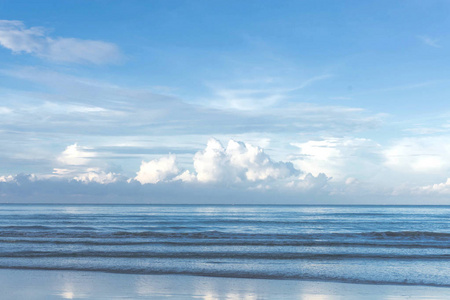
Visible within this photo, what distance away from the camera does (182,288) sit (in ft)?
46.0

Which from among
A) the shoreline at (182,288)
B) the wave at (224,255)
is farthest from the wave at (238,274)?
the wave at (224,255)

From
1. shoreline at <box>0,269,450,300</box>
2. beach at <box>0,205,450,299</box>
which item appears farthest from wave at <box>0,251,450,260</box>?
shoreline at <box>0,269,450,300</box>

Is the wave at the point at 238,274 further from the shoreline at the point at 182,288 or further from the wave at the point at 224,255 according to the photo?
the wave at the point at 224,255

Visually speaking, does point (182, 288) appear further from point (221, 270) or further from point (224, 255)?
point (224, 255)

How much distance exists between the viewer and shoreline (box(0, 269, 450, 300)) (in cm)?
1297

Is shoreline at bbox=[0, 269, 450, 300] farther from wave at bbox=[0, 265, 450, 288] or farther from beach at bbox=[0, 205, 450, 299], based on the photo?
wave at bbox=[0, 265, 450, 288]

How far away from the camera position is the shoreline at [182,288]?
13.0 m

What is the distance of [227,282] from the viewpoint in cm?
1526

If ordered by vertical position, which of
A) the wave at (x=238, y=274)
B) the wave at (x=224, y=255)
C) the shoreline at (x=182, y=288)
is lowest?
the wave at (x=224, y=255)

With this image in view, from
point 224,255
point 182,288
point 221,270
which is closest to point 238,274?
point 221,270

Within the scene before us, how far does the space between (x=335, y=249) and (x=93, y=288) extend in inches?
628

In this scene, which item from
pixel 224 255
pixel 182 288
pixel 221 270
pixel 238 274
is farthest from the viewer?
pixel 224 255

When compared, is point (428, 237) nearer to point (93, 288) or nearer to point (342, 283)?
point (342, 283)

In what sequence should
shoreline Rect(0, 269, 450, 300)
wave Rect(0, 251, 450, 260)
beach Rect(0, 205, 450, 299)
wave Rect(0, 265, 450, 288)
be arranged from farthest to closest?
1. wave Rect(0, 251, 450, 260)
2. wave Rect(0, 265, 450, 288)
3. beach Rect(0, 205, 450, 299)
4. shoreline Rect(0, 269, 450, 300)
